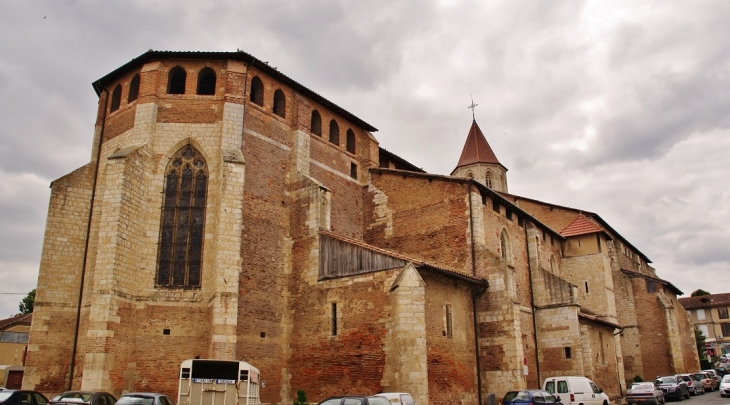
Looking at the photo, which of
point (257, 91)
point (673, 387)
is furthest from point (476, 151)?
point (257, 91)

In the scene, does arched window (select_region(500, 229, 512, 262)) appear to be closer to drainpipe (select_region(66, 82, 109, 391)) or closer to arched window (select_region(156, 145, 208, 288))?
arched window (select_region(156, 145, 208, 288))

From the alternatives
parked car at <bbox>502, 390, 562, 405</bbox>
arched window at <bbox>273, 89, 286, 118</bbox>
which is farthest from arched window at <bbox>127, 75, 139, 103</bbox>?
parked car at <bbox>502, 390, 562, 405</bbox>

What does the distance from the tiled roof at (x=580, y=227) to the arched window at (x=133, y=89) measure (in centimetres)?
2819

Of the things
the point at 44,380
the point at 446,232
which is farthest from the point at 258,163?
the point at 44,380

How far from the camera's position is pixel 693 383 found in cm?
3344

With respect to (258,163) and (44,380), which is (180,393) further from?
(258,163)

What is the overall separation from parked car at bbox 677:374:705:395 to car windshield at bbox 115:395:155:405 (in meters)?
28.8

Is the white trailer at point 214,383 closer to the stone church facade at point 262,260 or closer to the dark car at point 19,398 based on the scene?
the stone church facade at point 262,260

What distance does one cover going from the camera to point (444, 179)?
1047 inches

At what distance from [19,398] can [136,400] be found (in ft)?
15.2

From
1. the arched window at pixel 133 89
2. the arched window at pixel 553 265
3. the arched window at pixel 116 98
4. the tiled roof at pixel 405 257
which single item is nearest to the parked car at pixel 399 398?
the tiled roof at pixel 405 257

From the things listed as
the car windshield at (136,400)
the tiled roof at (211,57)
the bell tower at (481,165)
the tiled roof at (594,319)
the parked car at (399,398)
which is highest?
the bell tower at (481,165)

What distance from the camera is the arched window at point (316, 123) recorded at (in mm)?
27094

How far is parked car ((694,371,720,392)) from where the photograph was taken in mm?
35559
